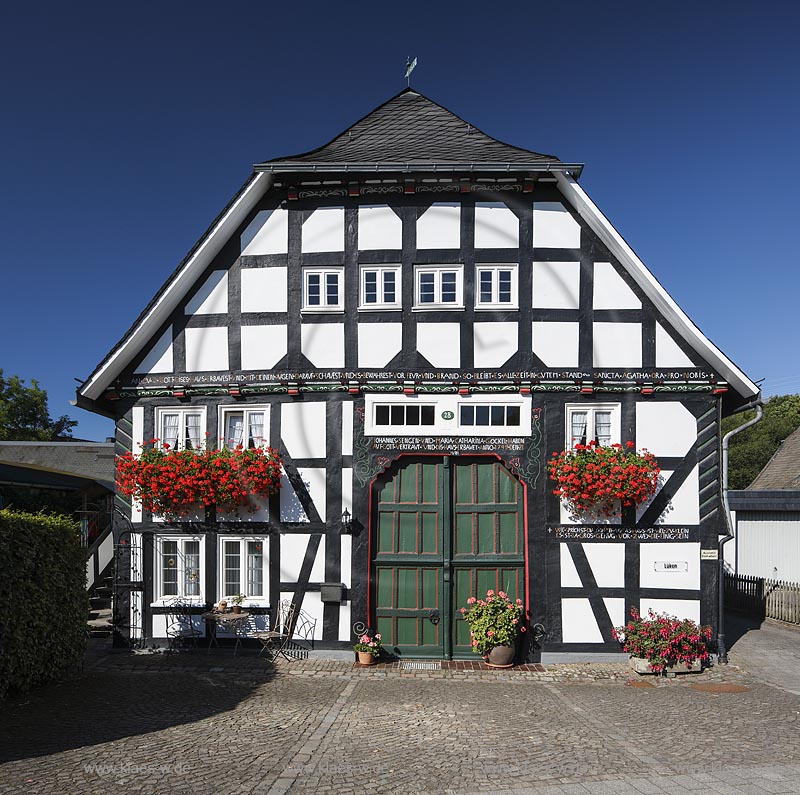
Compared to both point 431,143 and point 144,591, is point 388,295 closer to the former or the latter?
point 431,143

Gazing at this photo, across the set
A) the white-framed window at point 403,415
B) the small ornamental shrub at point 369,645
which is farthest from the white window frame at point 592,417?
the small ornamental shrub at point 369,645

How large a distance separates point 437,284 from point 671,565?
20.2 ft

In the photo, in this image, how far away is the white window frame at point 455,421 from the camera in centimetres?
1207

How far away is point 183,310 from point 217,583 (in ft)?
15.9

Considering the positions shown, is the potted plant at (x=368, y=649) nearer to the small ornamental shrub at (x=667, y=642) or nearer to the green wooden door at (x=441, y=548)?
the green wooden door at (x=441, y=548)

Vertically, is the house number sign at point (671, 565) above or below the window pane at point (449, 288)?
below

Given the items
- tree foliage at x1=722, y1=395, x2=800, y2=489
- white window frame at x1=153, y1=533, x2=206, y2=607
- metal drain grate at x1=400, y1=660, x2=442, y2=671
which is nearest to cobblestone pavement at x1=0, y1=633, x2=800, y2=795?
metal drain grate at x1=400, y1=660, x2=442, y2=671

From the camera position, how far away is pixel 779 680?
35.3ft

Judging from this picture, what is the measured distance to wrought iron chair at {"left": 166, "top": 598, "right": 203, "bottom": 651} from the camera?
477 inches

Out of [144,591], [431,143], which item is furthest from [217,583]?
[431,143]

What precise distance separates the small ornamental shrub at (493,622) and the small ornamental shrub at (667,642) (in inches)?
70.7

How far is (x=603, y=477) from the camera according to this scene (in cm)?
1138

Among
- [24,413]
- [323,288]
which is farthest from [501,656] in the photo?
[24,413]

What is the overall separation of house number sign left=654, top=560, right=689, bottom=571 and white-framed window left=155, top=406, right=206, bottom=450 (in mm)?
8007
